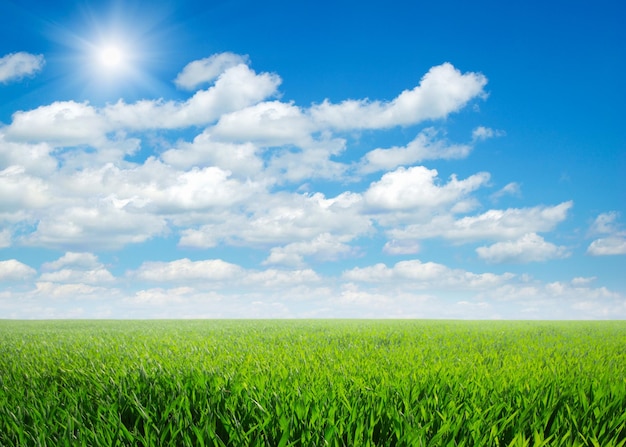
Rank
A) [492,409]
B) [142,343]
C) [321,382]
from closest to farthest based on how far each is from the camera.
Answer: [492,409], [321,382], [142,343]

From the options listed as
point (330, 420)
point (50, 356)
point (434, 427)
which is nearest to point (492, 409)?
point (434, 427)

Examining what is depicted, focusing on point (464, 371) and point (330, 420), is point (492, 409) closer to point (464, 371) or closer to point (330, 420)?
point (330, 420)

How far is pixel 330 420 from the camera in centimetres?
A: 357

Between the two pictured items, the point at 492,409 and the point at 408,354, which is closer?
the point at 492,409

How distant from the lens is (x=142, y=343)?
1142 cm

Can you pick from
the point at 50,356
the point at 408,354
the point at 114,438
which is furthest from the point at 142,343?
the point at 114,438

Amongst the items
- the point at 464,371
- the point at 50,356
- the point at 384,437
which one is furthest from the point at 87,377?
the point at 464,371

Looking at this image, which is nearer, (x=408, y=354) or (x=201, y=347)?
(x=408, y=354)

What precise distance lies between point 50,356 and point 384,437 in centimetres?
826

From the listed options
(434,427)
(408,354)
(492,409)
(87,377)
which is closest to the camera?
(434,427)

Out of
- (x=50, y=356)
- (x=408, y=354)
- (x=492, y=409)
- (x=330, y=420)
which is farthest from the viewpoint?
(x=50, y=356)

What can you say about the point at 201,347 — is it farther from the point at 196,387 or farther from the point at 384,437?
the point at 384,437

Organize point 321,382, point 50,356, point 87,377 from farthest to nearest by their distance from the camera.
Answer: point 50,356, point 87,377, point 321,382

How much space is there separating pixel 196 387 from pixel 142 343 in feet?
23.2
